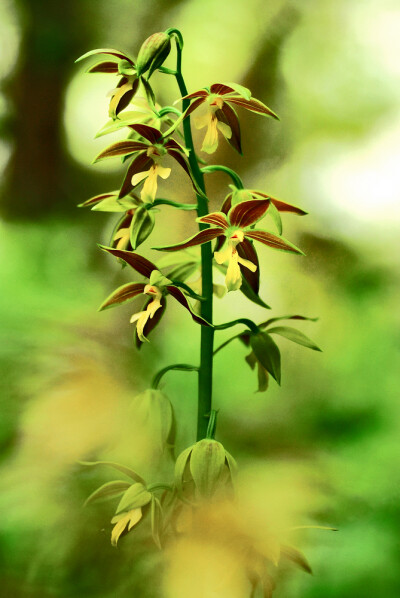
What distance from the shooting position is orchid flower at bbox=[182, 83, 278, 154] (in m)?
0.79

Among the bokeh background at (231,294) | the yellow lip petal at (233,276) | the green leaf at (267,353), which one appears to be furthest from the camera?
the bokeh background at (231,294)

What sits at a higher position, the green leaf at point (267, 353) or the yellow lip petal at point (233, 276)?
the yellow lip petal at point (233, 276)

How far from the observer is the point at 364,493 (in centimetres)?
105

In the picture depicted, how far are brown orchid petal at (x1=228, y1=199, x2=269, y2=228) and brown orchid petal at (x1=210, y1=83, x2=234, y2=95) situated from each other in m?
0.16

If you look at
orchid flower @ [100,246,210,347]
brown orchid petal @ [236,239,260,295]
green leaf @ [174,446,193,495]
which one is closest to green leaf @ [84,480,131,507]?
green leaf @ [174,446,193,495]

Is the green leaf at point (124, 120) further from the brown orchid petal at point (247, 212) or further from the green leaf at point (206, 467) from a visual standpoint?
the green leaf at point (206, 467)

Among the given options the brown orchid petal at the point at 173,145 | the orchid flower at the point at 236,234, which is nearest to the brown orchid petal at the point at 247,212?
the orchid flower at the point at 236,234

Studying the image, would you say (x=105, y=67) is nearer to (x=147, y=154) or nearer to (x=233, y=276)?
(x=147, y=154)

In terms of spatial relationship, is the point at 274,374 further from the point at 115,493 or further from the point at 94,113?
the point at 94,113

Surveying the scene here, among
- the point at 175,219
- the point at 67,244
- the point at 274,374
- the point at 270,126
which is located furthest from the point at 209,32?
the point at 274,374

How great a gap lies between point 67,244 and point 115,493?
58 cm

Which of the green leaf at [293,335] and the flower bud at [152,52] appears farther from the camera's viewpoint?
the green leaf at [293,335]

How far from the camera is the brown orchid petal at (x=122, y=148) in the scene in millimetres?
789

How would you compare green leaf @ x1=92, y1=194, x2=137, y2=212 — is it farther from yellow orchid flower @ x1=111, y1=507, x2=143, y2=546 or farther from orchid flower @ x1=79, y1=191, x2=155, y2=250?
yellow orchid flower @ x1=111, y1=507, x2=143, y2=546
